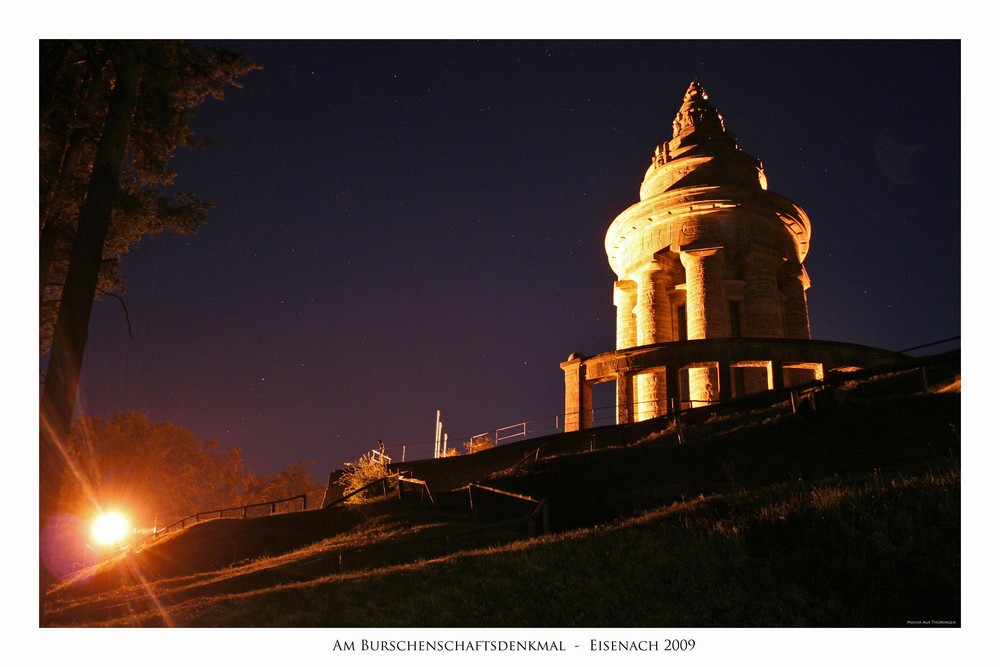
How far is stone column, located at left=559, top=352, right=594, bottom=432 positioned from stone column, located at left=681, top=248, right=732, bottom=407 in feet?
15.8

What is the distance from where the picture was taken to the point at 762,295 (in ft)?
107

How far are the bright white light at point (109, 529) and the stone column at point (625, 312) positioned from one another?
29.3 metres

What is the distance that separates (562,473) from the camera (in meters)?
18.1

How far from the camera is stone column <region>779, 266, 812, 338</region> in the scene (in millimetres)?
34344

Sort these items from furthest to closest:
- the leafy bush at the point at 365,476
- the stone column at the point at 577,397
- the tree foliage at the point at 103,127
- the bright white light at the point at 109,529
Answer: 1. the bright white light at the point at 109,529
2. the stone column at the point at 577,397
3. the leafy bush at the point at 365,476
4. the tree foliage at the point at 103,127

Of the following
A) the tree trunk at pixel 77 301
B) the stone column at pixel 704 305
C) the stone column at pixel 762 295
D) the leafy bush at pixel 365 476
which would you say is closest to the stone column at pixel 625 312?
the stone column at pixel 704 305

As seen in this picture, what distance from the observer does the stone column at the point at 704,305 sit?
31.2m

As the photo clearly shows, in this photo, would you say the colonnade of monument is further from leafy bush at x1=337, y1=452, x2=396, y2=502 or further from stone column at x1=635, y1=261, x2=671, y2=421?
leafy bush at x1=337, y1=452, x2=396, y2=502

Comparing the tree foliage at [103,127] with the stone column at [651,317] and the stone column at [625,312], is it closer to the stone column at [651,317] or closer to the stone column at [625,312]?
the stone column at [651,317]

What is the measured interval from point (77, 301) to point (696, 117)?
34.9m
